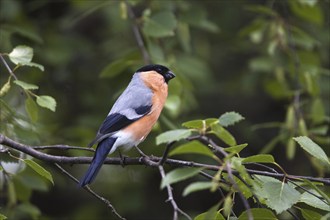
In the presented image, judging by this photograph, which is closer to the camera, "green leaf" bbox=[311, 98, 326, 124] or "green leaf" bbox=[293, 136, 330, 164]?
"green leaf" bbox=[293, 136, 330, 164]

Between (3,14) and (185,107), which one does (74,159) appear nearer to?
(185,107)

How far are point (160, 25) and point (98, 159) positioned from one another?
1.19m

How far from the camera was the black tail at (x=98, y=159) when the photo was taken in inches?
89.2

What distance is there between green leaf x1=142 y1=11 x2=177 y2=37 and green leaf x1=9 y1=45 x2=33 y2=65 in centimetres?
91

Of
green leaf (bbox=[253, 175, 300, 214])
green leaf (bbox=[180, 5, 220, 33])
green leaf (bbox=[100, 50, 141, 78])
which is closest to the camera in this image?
green leaf (bbox=[253, 175, 300, 214])

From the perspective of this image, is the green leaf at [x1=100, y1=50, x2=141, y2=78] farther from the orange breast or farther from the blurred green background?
the orange breast

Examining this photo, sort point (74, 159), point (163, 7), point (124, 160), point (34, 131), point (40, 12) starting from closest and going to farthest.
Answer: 1. point (74, 159)
2. point (124, 160)
3. point (34, 131)
4. point (163, 7)
5. point (40, 12)

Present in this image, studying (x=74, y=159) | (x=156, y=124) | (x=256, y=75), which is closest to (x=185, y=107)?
(x=156, y=124)

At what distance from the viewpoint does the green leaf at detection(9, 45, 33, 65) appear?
249 cm

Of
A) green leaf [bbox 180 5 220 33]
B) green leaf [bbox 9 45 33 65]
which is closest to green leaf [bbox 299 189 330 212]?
green leaf [bbox 9 45 33 65]

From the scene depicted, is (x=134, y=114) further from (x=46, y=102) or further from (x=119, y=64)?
(x=46, y=102)

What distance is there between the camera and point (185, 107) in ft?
12.2

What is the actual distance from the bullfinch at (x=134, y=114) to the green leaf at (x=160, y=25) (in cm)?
19

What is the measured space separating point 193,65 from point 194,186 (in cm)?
263
